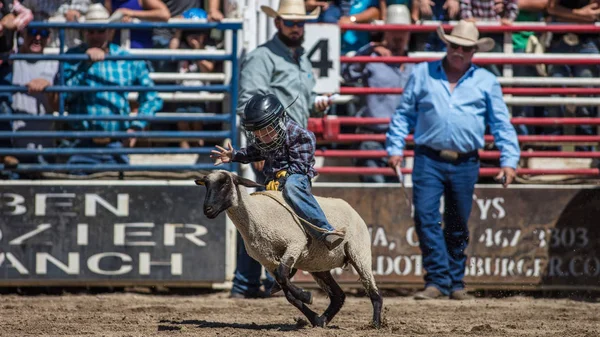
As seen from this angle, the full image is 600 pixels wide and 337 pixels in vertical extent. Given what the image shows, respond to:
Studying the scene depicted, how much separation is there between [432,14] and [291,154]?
14.1ft

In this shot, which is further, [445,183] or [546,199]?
[546,199]

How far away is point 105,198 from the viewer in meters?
9.72

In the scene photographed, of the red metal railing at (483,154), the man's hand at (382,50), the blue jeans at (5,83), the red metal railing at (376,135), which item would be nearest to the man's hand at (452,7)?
the man's hand at (382,50)

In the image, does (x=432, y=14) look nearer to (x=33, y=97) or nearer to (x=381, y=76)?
(x=381, y=76)

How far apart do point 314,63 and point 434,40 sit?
1.62 m

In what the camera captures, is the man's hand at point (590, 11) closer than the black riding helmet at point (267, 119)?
No

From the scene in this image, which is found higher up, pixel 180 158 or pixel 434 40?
pixel 434 40

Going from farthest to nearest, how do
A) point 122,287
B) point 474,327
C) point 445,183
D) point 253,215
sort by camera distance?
1. point 122,287
2. point 445,183
3. point 474,327
4. point 253,215

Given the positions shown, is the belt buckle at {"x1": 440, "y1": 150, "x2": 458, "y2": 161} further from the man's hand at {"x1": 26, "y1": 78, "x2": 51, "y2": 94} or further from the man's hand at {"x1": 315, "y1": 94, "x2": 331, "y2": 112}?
the man's hand at {"x1": 26, "y1": 78, "x2": 51, "y2": 94}

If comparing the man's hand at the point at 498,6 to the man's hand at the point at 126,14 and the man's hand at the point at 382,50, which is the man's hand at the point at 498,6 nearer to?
the man's hand at the point at 382,50

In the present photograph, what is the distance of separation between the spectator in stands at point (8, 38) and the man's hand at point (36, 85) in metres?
0.25

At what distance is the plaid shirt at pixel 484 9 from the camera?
10805 mm

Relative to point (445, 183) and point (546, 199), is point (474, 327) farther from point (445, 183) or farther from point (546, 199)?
point (546, 199)

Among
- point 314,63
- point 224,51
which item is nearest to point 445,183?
point 314,63
